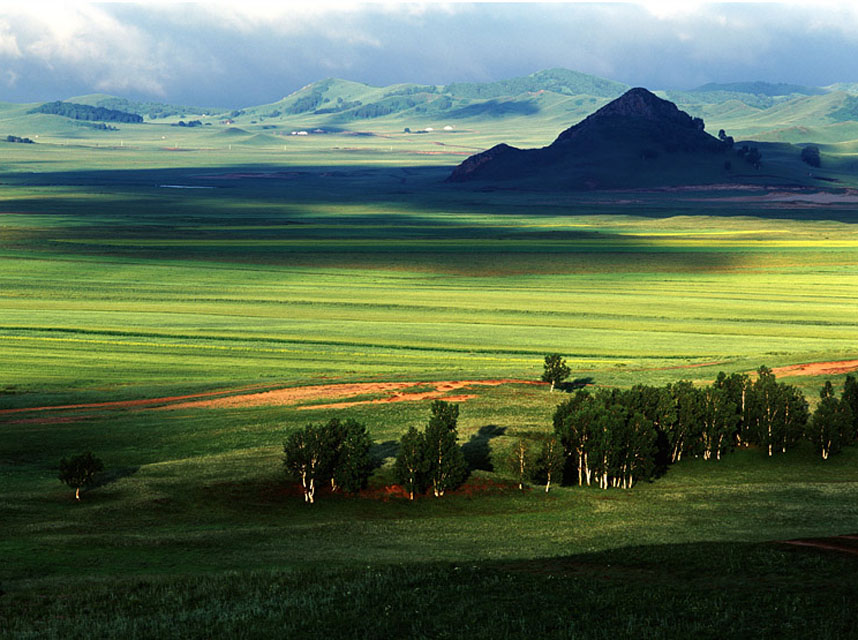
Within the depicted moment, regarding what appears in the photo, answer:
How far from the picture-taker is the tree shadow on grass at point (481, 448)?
47438 millimetres

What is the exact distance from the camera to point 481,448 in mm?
49219

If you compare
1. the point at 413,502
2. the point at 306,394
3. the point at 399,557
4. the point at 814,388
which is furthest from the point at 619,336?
the point at 399,557

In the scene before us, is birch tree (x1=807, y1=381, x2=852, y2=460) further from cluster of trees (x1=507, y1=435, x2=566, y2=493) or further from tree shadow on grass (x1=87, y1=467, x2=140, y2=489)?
tree shadow on grass (x1=87, y1=467, x2=140, y2=489)

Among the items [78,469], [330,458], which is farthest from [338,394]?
[78,469]

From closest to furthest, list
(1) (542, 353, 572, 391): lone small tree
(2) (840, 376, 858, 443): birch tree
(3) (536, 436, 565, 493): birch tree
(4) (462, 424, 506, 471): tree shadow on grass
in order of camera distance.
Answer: (3) (536, 436, 565, 493): birch tree, (4) (462, 424, 506, 471): tree shadow on grass, (2) (840, 376, 858, 443): birch tree, (1) (542, 353, 572, 391): lone small tree

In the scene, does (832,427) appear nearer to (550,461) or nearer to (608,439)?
(608,439)

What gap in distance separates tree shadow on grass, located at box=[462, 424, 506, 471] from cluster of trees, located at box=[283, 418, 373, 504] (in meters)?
5.19

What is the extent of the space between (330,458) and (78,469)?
10.1m

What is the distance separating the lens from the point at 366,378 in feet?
222

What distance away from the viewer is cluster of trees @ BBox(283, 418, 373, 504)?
4203cm

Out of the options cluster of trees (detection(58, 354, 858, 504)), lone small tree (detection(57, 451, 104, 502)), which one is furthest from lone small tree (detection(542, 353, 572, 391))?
lone small tree (detection(57, 451, 104, 502))

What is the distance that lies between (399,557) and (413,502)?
34.4ft

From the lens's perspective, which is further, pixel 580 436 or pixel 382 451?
pixel 382 451

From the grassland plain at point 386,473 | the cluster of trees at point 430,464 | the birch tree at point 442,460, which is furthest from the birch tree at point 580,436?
the cluster of trees at point 430,464
